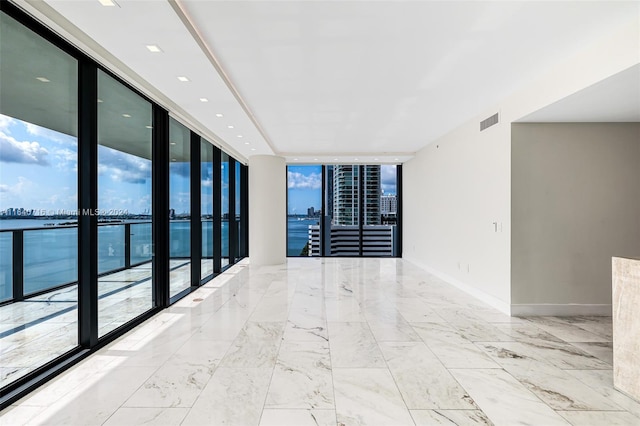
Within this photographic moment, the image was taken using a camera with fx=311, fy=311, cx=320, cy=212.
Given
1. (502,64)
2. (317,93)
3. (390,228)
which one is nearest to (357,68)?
(317,93)

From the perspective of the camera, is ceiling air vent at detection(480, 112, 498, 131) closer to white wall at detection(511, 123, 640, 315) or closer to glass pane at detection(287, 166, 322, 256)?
white wall at detection(511, 123, 640, 315)

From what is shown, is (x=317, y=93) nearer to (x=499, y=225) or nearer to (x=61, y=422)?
(x=499, y=225)

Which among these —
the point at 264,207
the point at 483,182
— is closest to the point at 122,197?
the point at 264,207

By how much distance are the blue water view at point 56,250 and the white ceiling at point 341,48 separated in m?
2.01

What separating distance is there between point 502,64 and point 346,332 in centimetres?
372

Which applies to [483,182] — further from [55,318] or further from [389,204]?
[55,318]

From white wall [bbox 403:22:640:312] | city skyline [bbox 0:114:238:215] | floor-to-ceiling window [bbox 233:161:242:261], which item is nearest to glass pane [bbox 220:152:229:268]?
floor-to-ceiling window [bbox 233:161:242:261]

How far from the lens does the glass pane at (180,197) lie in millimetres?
5781

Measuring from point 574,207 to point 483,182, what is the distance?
1.28 metres

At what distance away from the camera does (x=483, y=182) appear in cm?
530

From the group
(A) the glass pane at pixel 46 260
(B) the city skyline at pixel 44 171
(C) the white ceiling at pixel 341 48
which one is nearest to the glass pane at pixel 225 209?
(C) the white ceiling at pixel 341 48

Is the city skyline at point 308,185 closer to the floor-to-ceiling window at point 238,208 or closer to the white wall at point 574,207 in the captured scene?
the floor-to-ceiling window at point 238,208

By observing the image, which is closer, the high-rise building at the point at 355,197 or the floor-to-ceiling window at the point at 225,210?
the floor-to-ceiling window at the point at 225,210

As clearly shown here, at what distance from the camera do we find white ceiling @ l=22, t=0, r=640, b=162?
2.61 meters
